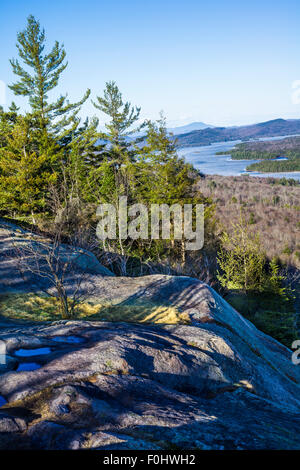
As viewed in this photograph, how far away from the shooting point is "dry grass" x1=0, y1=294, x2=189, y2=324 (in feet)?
24.0

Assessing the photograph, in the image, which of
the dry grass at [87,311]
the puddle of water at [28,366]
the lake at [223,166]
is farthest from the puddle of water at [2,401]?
the lake at [223,166]

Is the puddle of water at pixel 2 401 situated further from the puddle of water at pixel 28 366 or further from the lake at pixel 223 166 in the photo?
the lake at pixel 223 166

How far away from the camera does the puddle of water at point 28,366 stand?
13.3ft

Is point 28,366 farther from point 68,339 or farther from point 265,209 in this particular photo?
point 265,209

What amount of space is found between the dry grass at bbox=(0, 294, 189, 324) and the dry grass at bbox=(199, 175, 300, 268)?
70.5ft

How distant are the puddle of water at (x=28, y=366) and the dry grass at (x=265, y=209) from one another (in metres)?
25.4

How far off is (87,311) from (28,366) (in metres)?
3.81

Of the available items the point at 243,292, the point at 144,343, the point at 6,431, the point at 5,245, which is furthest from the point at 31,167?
the point at 6,431

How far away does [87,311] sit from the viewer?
796cm

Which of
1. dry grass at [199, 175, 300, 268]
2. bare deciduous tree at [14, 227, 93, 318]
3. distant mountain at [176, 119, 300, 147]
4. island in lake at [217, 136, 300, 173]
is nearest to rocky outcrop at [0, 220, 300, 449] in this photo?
bare deciduous tree at [14, 227, 93, 318]

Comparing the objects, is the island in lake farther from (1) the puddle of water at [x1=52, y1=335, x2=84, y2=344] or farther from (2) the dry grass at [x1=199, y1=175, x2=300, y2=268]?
(1) the puddle of water at [x1=52, y1=335, x2=84, y2=344]

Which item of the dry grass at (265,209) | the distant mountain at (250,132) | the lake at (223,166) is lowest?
the dry grass at (265,209)

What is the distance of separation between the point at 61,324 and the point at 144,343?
6.46ft
